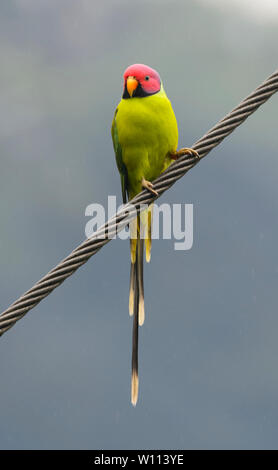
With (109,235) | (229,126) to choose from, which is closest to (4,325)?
(109,235)

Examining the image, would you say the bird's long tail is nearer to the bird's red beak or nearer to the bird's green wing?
the bird's green wing

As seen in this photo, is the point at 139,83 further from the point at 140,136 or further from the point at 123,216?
the point at 123,216

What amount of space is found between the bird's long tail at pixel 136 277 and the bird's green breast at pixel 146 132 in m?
0.44

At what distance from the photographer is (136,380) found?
3936 mm

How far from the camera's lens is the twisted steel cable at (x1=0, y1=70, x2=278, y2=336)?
2615mm

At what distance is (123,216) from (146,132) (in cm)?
120

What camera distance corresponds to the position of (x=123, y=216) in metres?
2.95

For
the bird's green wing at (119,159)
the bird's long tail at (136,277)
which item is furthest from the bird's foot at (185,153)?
the bird's long tail at (136,277)

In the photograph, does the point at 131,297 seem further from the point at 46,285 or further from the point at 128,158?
the point at 46,285

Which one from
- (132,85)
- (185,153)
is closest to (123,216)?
(185,153)

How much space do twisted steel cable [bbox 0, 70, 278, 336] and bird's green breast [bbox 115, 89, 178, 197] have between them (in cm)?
88

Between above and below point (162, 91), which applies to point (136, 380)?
below

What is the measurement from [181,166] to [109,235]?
60 cm

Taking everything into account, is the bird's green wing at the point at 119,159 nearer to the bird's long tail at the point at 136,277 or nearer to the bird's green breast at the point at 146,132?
the bird's green breast at the point at 146,132
